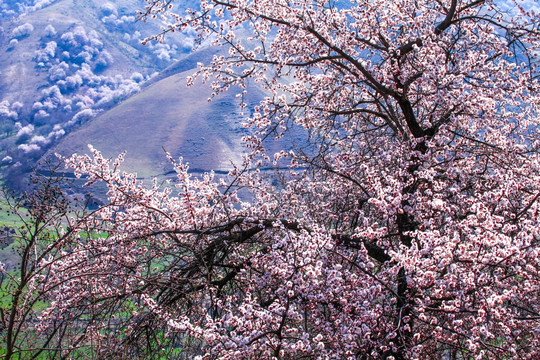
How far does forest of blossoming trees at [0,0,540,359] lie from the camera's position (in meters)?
3.53

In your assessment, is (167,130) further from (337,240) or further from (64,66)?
(337,240)

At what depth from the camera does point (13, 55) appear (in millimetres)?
104875

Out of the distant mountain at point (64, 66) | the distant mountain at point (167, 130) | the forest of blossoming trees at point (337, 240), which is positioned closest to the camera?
the forest of blossoming trees at point (337, 240)

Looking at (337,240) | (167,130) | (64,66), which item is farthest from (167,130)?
(337,240)

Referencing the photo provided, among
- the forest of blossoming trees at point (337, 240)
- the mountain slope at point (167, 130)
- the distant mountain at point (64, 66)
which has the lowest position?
the forest of blossoming trees at point (337, 240)

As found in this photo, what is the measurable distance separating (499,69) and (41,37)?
401 feet

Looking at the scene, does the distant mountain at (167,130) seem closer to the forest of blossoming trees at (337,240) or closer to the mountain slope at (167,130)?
the mountain slope at (167,130)

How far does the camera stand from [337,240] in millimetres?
4535

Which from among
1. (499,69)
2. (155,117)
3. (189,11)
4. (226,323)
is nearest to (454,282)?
(226,323)

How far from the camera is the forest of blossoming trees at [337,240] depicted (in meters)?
3.53

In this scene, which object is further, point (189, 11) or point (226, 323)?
point (189, 11)

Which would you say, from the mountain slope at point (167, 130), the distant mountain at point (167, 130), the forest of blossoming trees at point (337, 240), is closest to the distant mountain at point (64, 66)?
the distant mountain at point (167, 130)

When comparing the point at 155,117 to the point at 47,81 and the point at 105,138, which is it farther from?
the point at 47,81

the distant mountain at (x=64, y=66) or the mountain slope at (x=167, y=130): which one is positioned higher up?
the distant mountain at (x=64, y=66)
